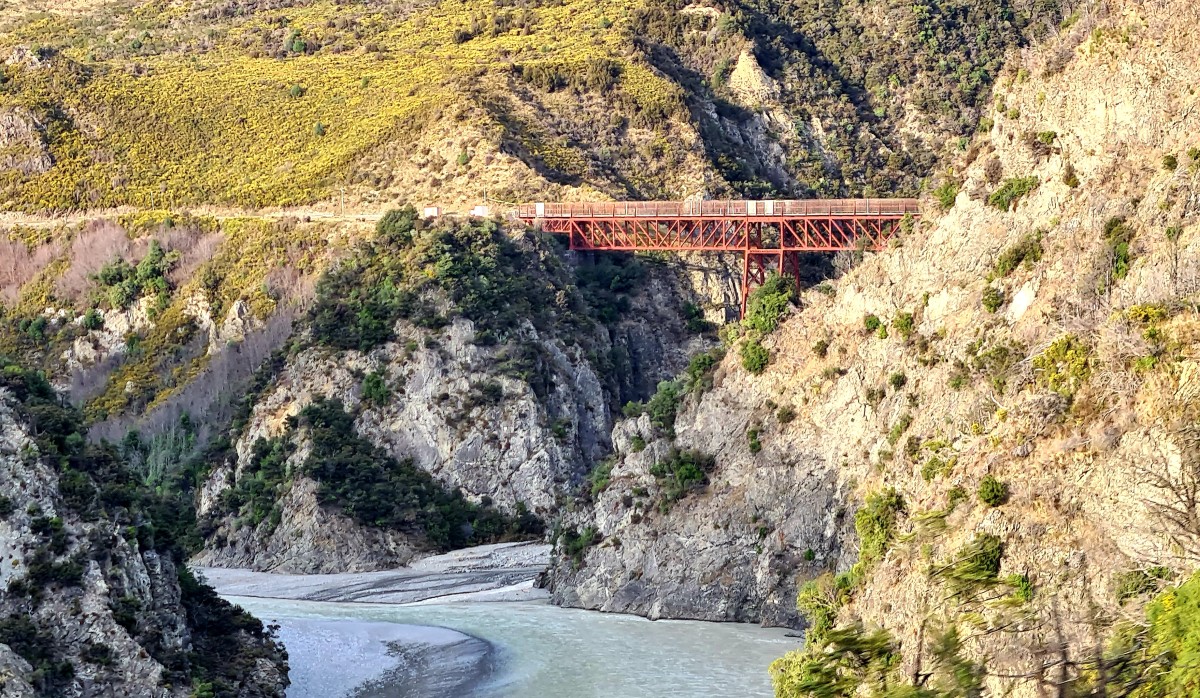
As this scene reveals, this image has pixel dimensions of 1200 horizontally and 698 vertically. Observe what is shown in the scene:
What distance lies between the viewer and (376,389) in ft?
355

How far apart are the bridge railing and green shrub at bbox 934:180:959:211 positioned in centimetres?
2886

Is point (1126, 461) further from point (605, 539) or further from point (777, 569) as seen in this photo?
point (605, 539)

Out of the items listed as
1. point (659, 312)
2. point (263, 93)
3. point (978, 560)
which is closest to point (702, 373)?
point (978, 560)

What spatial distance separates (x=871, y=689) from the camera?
29.2 metres

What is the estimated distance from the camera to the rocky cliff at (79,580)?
47.8m

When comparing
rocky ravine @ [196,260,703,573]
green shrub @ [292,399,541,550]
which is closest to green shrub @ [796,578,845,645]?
rocky ravine @ [196,260,703,573]

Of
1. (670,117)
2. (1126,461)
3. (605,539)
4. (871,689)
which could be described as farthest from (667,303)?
(871,689)

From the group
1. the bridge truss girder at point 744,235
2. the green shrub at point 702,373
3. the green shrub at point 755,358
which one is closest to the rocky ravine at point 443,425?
the bridge truss girder at point 744,235

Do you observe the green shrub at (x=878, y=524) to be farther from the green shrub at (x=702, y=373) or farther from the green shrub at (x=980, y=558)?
the green shrub at (x=702, y=373)

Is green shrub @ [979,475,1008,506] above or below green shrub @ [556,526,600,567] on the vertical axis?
above

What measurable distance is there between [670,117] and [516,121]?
11653 millimetres

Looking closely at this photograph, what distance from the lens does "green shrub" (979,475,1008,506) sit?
143 ft

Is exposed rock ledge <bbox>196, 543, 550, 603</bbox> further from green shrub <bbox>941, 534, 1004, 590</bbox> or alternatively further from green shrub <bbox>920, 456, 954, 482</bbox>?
green shrub <bbox>941, 534, 1004, 590</bbox>

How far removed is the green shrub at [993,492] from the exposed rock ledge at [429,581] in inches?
1594
